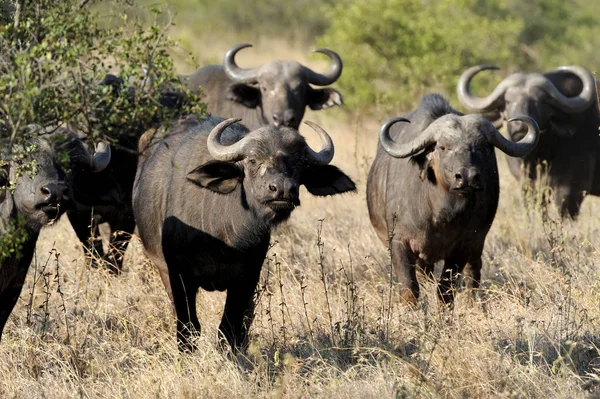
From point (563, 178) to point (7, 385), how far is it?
22.0 ft

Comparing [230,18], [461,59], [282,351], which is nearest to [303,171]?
[282,351]

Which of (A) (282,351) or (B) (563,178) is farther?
(B) (563,178)

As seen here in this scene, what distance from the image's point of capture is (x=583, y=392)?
4.96 m

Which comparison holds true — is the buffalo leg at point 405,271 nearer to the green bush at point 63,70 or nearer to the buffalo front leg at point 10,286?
the green bush at point 63,70

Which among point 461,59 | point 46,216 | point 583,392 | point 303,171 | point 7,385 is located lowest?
point 7,385

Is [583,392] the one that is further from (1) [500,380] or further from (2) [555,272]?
(2) [555,272]

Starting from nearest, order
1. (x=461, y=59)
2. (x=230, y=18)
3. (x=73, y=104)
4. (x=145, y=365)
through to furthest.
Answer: (x=73, y=104) < (x=145, y=365) < (x=461, y=59) < (x=230, y=18)

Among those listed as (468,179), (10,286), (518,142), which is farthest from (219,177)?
(518,142)

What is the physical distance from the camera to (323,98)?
11.4 metres

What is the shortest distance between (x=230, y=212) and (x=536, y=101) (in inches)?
209

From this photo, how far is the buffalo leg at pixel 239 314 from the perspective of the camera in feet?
20.0

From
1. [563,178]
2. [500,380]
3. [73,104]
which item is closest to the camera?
[73,104]

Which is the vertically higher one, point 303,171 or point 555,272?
point 303,171

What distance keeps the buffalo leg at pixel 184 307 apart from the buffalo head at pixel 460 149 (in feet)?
6.33
